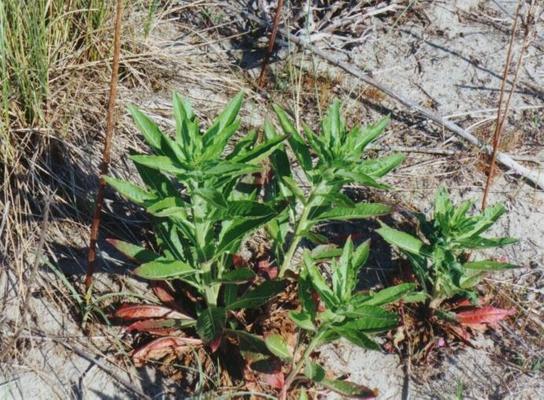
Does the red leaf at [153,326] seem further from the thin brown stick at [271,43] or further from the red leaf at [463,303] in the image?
the thin brown stick at [271,43]

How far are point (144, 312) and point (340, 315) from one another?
0.84 m

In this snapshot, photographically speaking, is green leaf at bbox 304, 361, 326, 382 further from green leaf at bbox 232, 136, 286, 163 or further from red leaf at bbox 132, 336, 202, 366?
green leaf at bbox 232, 136, 286, 163

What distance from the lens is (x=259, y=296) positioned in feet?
10.2

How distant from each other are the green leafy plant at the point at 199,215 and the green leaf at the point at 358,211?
0.26m

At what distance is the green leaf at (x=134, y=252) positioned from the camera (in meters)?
3.01

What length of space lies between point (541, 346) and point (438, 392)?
0.56 meters

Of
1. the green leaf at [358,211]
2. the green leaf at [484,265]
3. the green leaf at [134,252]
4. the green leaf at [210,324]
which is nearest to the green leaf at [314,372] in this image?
the green leaf at [210,324]

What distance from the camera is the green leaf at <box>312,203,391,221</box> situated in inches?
122

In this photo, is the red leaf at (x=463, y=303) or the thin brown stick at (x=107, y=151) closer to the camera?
the thin brown stick at (x=107, y=151)

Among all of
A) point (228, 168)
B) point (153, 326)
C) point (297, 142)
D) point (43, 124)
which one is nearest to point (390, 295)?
point (297, 142)

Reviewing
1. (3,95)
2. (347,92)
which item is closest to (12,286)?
(3,95)

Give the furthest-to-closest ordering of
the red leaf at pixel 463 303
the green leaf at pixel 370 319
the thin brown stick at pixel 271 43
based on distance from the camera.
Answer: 1. the thin brown stick at pixel 271 43
2. the red leaf at pixel 463 303
3. the green leaf at pixel 370 319

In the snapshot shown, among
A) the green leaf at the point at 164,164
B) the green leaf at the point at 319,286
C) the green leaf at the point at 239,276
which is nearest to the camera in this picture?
the green leaf at the point at 164,164

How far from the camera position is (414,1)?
4.86 meters
